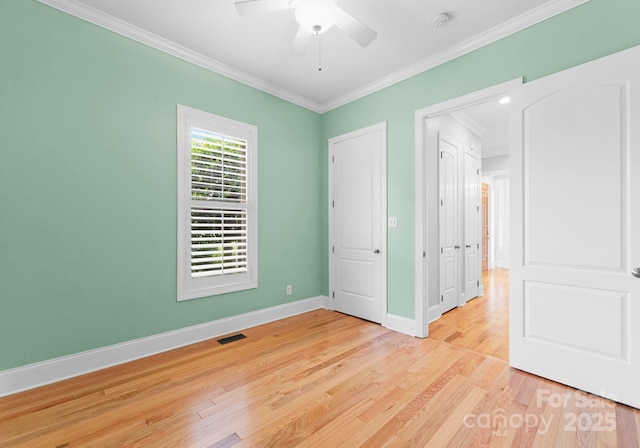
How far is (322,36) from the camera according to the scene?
8.96ft

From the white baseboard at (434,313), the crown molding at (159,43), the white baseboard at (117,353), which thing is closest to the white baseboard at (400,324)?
the white baseboard at (434,313)

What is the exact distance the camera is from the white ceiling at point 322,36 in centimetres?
236

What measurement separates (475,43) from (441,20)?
50cm

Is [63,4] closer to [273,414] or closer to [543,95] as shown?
[273,414]

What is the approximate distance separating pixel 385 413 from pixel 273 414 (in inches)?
29.3

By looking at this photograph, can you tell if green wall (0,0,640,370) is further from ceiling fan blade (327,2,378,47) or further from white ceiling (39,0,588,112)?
ceiling fan blade (327,2,378,47)

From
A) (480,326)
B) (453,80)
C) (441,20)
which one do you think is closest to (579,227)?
(453,80)

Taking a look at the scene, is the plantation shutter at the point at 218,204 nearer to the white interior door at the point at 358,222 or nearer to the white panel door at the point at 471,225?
the white interior door at the point at 358,222

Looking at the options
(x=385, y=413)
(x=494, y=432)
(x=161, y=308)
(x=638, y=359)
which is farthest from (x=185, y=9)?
(x=638, y=359)

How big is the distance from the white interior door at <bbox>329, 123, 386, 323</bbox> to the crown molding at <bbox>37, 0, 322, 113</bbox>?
1175mm

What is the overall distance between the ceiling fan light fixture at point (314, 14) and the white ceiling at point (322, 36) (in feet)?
1.69

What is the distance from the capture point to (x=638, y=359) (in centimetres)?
191

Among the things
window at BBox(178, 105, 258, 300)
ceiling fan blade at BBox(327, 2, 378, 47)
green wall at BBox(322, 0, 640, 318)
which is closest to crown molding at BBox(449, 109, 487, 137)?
green wall at BBox(322, 0, 640, 318)

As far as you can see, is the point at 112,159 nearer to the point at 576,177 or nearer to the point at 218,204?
the point at 218,204
